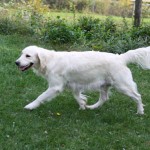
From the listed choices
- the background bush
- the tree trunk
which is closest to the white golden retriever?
the background bush

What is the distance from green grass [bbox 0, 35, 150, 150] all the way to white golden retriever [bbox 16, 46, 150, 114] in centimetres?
35

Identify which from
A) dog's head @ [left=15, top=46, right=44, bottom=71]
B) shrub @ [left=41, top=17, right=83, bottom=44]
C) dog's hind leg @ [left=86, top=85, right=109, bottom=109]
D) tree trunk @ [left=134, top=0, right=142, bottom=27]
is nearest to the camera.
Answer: dog's head @ [left=15, top=46, right=44, bottom=71]

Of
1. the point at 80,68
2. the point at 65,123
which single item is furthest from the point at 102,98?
the point at 65,123

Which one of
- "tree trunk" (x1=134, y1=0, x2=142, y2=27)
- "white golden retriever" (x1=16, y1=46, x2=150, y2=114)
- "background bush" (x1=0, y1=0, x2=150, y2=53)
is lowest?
"background bush" (x1=0, y1=0, x2=150, y2=53)

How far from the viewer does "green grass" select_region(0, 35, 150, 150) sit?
5164mm

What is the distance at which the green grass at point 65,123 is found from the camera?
5164mm

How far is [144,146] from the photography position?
5.20m

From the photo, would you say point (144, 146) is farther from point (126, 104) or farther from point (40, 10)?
point (40, 10)

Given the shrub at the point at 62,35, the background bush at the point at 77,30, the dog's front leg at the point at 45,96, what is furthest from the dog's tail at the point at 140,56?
the shrub at the point at 62,35

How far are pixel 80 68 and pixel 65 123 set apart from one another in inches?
36.3

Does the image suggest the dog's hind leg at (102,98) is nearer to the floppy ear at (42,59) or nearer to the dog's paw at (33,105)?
the dog's paw at (33,105)

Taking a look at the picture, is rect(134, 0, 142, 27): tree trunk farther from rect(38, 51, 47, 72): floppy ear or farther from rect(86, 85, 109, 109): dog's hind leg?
rect(38, 51, 47, 72): floppy ear

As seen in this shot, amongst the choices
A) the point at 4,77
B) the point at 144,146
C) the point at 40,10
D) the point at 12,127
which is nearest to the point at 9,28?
the point at 40,10

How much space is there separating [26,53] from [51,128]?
1272mm
